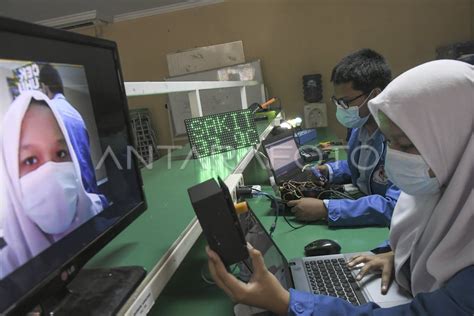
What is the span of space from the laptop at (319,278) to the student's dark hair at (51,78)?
496 mm

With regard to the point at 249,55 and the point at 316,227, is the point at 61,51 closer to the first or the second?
the point at 316,227

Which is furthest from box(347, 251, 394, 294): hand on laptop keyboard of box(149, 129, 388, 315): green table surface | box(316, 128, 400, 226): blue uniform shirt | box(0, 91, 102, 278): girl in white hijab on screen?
box(0, 91, 102, 278): girl in white hijab on screen

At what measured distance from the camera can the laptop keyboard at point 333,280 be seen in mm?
880

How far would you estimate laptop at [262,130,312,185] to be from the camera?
1.64 metres

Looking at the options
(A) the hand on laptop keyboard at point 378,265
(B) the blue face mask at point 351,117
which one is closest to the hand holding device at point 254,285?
(A) the hand on laptop keyboard at point 378,265

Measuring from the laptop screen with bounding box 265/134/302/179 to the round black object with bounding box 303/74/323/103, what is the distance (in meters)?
2.20

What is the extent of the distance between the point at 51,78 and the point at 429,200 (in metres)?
0.90

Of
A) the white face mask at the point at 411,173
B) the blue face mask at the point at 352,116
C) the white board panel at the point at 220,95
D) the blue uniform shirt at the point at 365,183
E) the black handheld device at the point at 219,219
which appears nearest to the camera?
the black handheld device at the point at 219,219

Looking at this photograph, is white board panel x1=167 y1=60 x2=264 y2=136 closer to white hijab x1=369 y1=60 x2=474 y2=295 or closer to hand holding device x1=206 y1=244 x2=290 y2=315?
white hijab x1=369 y1=60 x2=474 y2=295

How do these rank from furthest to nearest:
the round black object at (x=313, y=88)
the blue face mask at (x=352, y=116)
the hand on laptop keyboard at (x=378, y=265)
Result: the round black object at (x=313, y=88) → the blue face mask at (x=352, y=116) → the hand on laptop keyboard at (x=378, y=265)

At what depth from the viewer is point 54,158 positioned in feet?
1.55

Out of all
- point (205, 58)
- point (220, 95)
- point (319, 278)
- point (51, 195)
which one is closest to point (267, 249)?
point (319, 278)

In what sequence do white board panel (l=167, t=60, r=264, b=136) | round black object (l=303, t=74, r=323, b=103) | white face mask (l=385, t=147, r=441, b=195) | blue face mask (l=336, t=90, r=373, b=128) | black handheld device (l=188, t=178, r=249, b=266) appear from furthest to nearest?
white board panel (l=167, t=60, r=264, b=136), round black object (l=303, t=74, r=323, b=103), blue face mask (l=336, t=90, r=373, b=128), white face mask (l=385, t=147, r=441, b=195), black handheld device (l=188, t=178, r=249, b=266)

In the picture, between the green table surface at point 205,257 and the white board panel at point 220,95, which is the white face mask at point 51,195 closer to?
the green table surface at point 205,257
